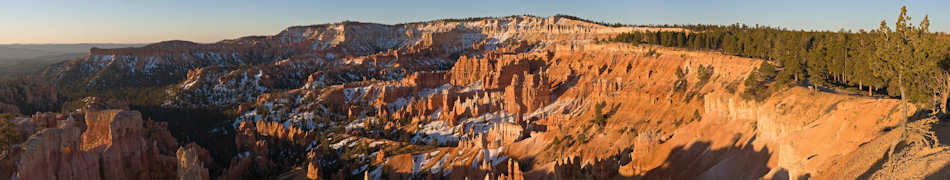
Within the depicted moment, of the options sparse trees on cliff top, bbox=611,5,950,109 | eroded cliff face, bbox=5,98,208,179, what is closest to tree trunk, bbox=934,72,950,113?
sparse trees on cliff top, bbox=611,5,950,109

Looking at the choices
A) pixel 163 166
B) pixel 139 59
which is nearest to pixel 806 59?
pixel 163 166

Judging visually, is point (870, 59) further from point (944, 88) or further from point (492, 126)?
point (492, 126)

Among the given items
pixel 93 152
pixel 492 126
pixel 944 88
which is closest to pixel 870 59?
pixel 944 88

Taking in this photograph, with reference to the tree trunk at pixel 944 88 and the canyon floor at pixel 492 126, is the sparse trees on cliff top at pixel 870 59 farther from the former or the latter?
the canyon floor at pixel 492 126

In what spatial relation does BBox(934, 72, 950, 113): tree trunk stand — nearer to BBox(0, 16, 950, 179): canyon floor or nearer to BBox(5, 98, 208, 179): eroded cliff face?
BBox(0, 16, 950, 179): canyon floor

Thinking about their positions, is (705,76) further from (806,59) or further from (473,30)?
(473,30)
